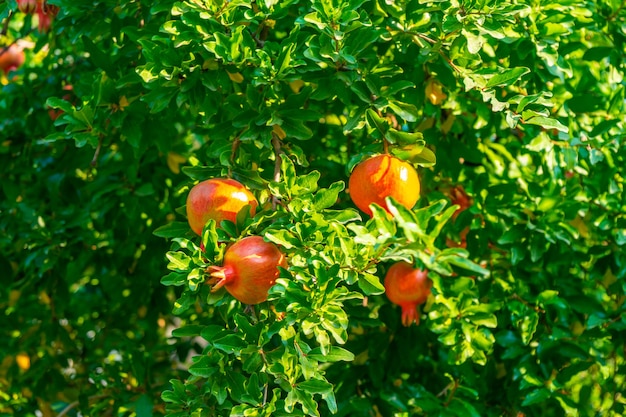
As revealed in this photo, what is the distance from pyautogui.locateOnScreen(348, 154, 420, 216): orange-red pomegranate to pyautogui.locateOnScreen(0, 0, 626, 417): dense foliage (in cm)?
5

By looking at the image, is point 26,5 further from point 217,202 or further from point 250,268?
point 250,268

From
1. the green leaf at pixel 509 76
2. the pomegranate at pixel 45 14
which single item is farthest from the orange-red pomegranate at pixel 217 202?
the pomegranate at pixel 45 14

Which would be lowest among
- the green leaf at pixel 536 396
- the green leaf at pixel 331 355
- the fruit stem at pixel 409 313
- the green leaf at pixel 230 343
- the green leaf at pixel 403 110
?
the green leaf at pixel 536 396

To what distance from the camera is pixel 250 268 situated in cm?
117

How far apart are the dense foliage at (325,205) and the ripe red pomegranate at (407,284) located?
5 cm

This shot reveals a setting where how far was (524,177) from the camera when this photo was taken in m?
1.84

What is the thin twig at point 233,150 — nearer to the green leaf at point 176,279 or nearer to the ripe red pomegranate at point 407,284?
the green leaf at point 176,279

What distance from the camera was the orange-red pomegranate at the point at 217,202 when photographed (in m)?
1.25

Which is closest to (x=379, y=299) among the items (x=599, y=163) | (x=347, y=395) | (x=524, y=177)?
(x=347, y=395)

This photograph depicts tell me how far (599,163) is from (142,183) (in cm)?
100

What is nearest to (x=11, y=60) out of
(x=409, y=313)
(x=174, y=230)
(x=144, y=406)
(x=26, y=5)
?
(x=26, y=5)

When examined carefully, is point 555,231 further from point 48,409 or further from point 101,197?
point 48,409

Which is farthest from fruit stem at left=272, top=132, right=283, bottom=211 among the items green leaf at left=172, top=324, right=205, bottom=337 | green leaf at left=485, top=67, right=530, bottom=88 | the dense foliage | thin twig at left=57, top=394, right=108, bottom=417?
thin twig at left=57, top=394, right=108, bottom=417

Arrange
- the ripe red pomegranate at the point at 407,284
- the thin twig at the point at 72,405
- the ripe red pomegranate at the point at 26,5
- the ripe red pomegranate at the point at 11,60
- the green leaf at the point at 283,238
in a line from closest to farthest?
the green leaf at the point at 283,238 < the ripe red pomegranate at the point at 407,284 < the ripe red pomegranate at the point at 26,5 < the thin twig at the point at 72,405 < the ripe red pomegranate at the point at 11,60
